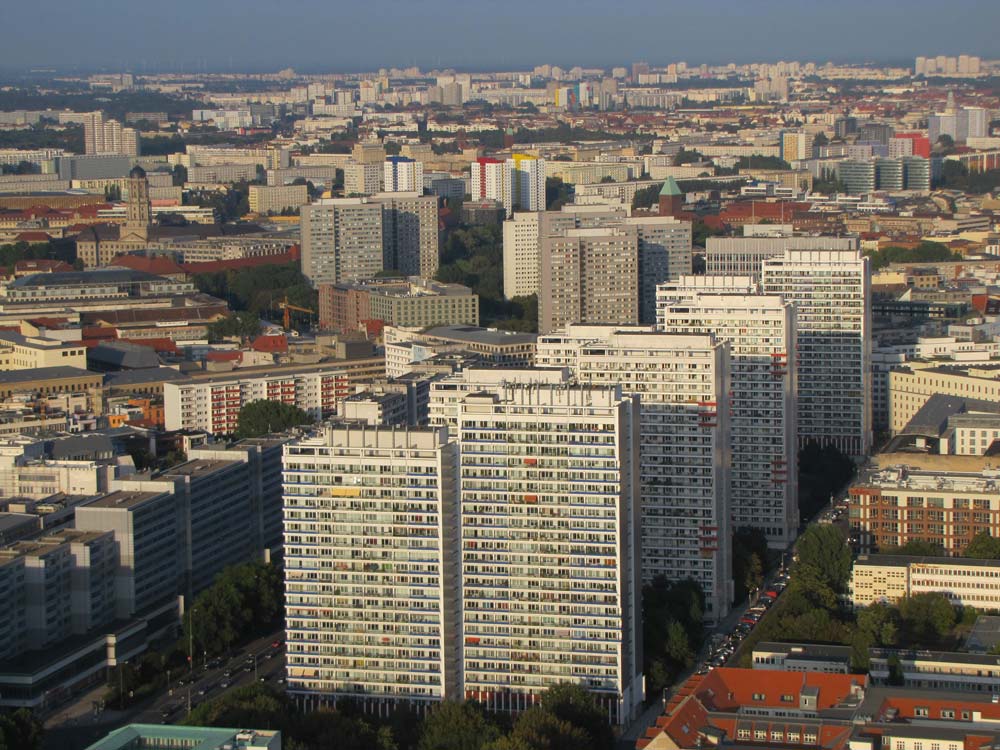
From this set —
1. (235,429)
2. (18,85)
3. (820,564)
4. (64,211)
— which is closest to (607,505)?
(820,564)

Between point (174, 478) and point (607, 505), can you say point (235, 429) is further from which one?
point (607, 505)

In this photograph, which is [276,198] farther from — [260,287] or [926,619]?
[926,619]

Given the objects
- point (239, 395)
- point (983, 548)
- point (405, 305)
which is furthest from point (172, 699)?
point (405, 305)

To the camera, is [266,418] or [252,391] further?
[252,391]

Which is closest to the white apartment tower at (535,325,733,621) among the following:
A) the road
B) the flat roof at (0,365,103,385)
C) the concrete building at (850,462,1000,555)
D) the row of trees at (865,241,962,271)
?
the concrete building at (850,462,1000,555)

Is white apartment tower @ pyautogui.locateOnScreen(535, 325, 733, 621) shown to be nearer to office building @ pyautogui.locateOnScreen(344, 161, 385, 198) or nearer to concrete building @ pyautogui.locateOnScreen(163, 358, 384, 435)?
concrete building @ pyautogui.locateOnScreen(163, 358, 384, 435)
